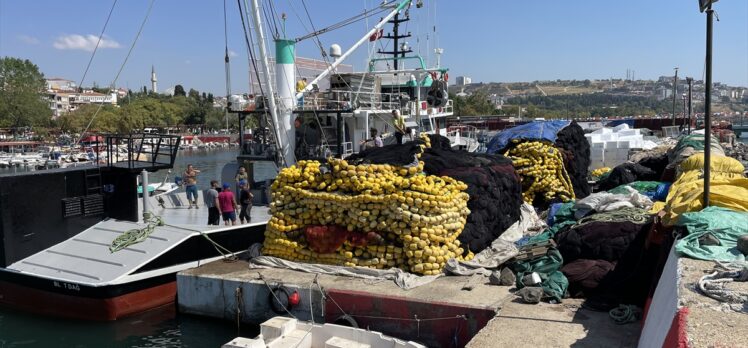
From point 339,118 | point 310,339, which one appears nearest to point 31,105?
point 339,118

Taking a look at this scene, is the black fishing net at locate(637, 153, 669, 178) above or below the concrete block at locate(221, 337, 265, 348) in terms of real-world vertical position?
above

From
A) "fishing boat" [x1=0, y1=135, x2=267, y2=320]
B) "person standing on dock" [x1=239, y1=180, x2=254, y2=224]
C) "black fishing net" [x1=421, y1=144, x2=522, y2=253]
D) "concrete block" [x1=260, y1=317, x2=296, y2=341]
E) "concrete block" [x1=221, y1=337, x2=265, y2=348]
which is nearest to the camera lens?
Result: "concrete block" [x1=221, y1=337, x2=265, y2=348]

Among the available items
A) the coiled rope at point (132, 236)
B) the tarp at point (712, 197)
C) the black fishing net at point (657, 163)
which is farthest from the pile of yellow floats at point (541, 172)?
the coiled rope at point (132, 236)

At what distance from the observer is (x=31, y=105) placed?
249 ft

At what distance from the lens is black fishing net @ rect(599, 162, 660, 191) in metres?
15.4

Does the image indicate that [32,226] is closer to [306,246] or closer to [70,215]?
[70,215]

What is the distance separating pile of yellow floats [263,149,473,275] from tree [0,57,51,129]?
78.0 metres

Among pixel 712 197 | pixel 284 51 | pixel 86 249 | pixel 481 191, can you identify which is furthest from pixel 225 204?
pixel 712 197

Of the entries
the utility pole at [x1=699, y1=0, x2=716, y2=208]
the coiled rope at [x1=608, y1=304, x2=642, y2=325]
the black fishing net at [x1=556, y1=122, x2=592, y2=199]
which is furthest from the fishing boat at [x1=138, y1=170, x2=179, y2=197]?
the utility pole at [x1=699, y1=0, x2=716, y2=208]

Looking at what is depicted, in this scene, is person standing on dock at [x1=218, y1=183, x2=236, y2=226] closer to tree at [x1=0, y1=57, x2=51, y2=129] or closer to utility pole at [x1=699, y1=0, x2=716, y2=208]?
utility pole at [x1=699, y1=0, x2=716, y2=208]

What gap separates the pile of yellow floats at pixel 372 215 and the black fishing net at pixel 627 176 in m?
7.28

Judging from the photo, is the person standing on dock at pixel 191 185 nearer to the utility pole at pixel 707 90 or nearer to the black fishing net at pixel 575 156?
the black fishing net at pixel 575 156

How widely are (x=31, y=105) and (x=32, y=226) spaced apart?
76.5 meters

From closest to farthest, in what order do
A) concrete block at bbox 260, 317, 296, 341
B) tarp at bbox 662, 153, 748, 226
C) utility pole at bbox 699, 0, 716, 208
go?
utility pole at bbox 699, 0, 716, 208
tarp at bbox 662, 153, 748, 226
concrete block at bbox 260, 317, 296, 341
